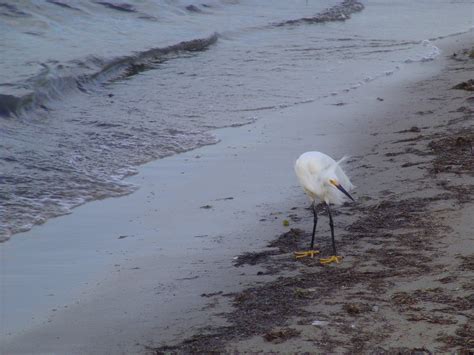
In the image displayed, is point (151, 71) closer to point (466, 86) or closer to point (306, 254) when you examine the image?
point (466, 86)

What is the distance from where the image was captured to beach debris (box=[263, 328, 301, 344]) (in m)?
4.09

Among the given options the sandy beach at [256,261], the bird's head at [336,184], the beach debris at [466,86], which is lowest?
the sandy beach at [256,261]

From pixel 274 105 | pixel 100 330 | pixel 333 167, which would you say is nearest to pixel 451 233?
pixel 333 167

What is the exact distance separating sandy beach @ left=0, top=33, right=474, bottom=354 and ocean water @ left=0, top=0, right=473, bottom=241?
25.8 inches

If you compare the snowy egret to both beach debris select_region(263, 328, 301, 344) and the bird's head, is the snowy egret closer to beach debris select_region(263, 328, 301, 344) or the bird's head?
the bird's head

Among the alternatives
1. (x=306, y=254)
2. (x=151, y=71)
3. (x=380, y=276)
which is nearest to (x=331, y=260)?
(x=306, y=254)

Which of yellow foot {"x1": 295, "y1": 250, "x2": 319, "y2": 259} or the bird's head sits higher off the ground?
the bird's head

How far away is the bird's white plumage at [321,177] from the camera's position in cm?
550

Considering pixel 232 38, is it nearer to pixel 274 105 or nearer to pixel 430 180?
pixel 274 105

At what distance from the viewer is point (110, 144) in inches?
351

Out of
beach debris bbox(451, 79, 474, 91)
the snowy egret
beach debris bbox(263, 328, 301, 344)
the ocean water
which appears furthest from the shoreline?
beach debris bbox(451, 79, 474, 91)

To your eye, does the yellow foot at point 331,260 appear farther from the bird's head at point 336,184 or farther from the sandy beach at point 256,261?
the bird's head at point 336,184

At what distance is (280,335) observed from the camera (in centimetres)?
411

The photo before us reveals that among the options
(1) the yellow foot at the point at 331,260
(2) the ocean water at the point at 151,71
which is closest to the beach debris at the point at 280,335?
(1) the yellow foot at the point at 331,260
